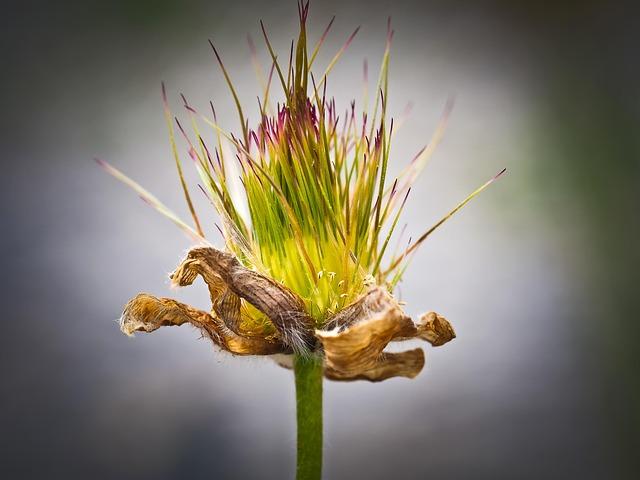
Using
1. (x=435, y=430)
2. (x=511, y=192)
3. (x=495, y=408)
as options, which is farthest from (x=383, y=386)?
(x=511, y=192)

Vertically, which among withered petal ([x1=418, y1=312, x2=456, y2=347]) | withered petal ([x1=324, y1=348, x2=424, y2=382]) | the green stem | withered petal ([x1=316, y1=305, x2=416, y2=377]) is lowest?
the green stem

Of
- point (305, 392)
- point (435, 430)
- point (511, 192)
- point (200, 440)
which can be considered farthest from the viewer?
point (511, 192)

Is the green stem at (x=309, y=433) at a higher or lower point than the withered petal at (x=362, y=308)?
lower

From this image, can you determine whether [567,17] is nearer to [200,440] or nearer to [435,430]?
[435,430]

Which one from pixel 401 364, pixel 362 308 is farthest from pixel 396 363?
pixel 362 308

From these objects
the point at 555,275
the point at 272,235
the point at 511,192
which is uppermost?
the point at 511,192

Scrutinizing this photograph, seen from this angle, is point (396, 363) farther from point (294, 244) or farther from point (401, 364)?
point (294, 244)

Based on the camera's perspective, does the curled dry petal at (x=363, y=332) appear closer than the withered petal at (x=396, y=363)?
Yes
